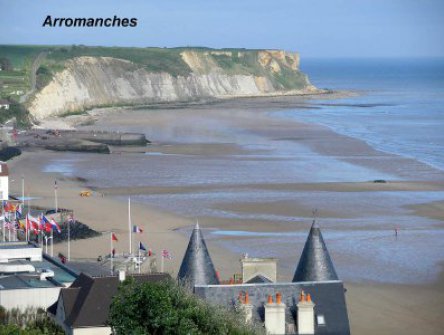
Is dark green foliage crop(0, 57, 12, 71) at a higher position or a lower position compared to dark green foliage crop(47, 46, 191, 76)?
lower

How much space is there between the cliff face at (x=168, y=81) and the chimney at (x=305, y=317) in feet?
271

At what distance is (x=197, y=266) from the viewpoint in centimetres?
2209

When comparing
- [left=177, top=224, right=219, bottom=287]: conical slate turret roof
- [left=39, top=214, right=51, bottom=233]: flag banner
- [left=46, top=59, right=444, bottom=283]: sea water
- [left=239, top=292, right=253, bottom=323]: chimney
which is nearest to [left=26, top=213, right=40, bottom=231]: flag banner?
[left=39, top=214, right=51, bottom=233]: flag banner

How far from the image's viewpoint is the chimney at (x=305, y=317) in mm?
20453

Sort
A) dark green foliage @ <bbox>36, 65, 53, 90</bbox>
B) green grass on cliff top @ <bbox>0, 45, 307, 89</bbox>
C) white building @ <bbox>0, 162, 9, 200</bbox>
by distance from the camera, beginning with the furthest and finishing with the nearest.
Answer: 1. green grass on cliff top @ <bbox>0, 45, 307, 89</bbox>
2. dark green foliage @ <bbox>36, 65, 53, 90</bbox>
3. white building @ <bbox>0, 162, 9, 200</bbox>

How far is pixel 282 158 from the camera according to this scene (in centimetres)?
7025

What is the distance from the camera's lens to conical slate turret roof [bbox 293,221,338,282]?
2261 cm

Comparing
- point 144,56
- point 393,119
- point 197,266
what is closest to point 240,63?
point 144,56

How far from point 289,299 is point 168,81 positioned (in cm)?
Answer: 13126

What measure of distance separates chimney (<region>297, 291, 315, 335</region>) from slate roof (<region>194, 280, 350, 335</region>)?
15 cm

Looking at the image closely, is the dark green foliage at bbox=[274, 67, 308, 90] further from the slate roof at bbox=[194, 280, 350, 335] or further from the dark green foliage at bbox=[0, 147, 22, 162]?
the slate roof at bbox=[194, 280, 350, 335]

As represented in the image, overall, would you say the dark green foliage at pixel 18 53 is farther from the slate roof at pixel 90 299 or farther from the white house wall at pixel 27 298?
the slate roof at pixel 90 299

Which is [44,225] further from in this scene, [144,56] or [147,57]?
[144,56]

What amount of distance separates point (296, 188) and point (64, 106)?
6423cm
